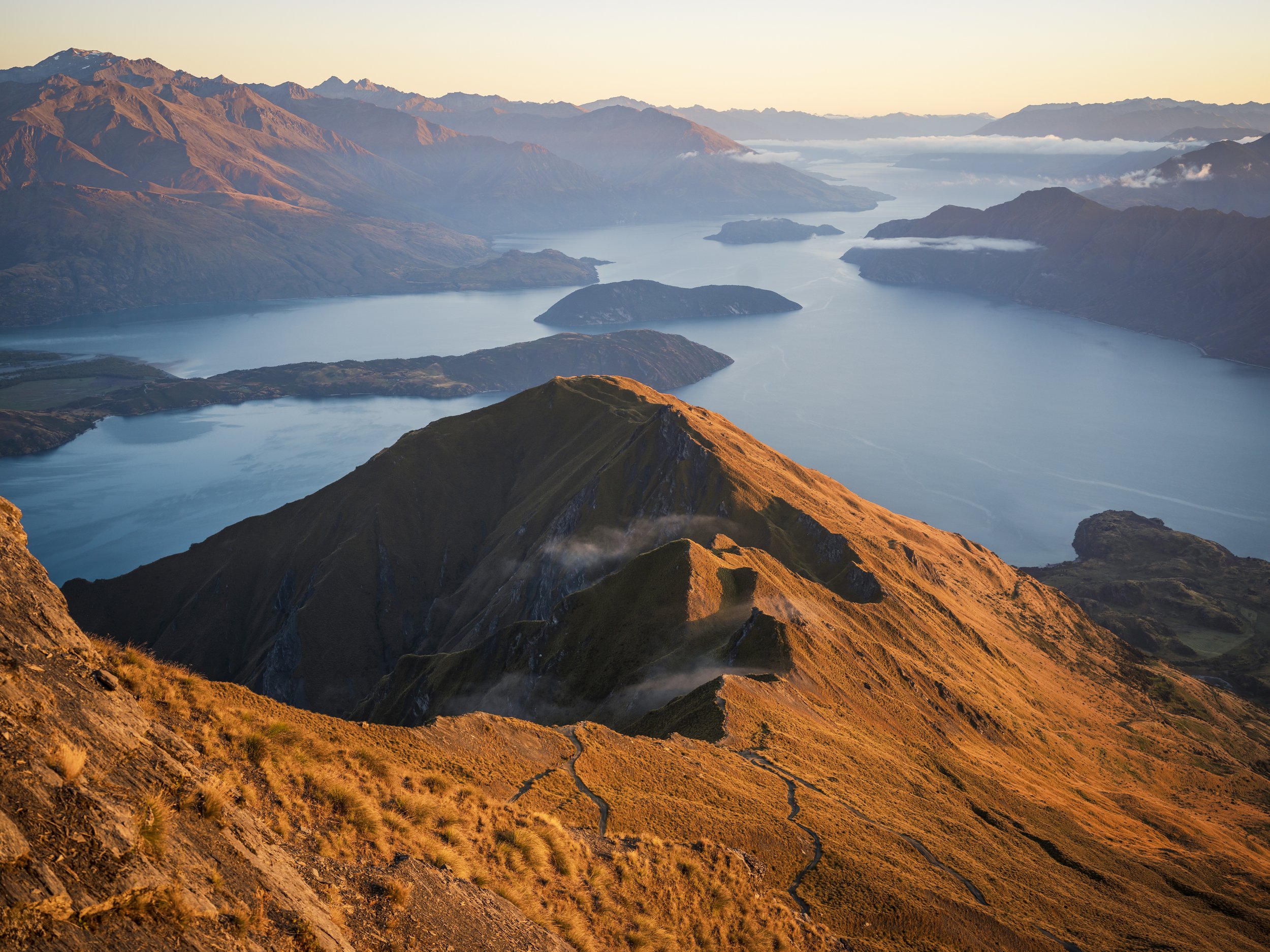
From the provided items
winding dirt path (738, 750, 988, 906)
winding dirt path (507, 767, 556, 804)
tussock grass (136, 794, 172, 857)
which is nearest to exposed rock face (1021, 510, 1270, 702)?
winding dirt path (738, 750, 988, 906)

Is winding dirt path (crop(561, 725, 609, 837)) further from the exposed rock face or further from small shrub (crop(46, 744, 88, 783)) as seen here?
the exposed rock face

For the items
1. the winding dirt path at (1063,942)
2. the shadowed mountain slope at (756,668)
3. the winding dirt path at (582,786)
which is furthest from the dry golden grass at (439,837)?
the winding dirt path at (1063,942)

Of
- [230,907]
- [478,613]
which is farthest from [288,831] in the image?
[478,613]

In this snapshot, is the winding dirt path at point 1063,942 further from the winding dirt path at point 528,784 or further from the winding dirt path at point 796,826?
the winding dirt path at point 528,784

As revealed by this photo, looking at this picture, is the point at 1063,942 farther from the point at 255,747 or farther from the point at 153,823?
the point at 153,823

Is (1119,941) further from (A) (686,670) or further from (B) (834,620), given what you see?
(B) (834,620)
